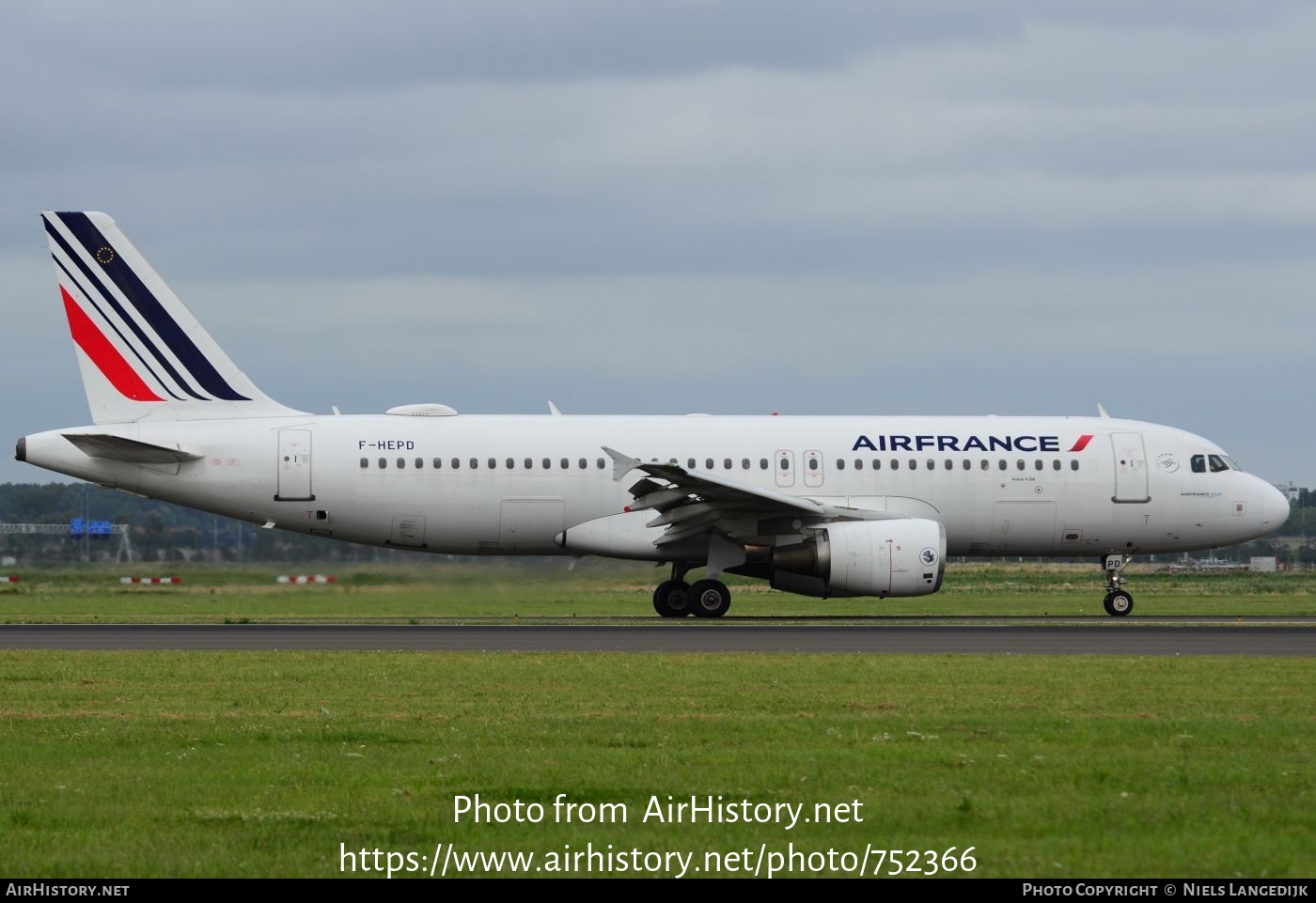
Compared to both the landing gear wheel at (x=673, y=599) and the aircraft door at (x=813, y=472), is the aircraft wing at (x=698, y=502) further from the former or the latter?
the landing gear wheel at (x=673, y=599)

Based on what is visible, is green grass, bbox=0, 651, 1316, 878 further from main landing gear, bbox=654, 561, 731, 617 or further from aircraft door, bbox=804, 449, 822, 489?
aircraft door, bbox=804, 449, 822, 489

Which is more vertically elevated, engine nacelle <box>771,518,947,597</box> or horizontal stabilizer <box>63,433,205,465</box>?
horizontal stabilizer <box>63,433,205,465</box>

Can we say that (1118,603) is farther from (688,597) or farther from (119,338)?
(119,338)

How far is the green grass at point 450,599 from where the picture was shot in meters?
31.8

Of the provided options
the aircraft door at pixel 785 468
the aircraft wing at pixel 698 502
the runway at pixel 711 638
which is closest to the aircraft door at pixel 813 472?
the aircraft door at pixel 785 468

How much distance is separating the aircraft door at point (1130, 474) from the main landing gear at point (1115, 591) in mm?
1435

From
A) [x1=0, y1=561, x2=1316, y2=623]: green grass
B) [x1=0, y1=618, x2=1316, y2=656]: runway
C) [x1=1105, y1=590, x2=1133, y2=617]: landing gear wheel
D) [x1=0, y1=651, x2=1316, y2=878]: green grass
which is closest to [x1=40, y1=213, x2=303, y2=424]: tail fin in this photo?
[x1=0, y1=561, x2=1316, y2=623]: green grass

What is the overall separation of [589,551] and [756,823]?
22816 millimetres

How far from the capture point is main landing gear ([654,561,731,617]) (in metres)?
31.2

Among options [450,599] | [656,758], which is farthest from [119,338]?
[656,758]

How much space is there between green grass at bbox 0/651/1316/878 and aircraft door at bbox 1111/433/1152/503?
560 inches
